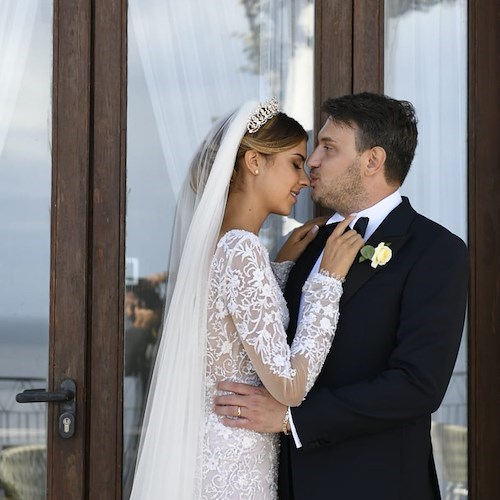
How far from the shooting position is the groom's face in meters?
2.83

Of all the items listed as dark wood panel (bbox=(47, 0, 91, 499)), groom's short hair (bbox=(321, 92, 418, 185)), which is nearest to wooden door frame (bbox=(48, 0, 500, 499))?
dark wood panel (bbox=(47, 0, 91, 499))

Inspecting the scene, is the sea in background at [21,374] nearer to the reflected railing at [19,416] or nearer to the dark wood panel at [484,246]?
the reflected railing at [19,416]

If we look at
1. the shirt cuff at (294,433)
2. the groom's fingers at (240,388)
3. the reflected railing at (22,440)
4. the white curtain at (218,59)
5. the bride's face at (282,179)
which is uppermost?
the white curtain at (218,59)

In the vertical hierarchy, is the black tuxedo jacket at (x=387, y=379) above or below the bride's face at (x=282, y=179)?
below

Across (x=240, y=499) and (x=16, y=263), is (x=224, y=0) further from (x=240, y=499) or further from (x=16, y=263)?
(x=240, y=499)

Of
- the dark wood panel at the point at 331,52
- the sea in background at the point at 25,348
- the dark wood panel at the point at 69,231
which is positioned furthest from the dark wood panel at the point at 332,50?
the sea in background at the point at 25,348

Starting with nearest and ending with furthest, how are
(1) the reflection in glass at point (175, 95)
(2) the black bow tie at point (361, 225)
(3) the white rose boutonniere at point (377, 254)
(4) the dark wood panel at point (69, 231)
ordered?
1. (3) the white rose boutonniere at point (377, 254)
2. (2) the black bow tie at point (361, 225)
3. (4) the dark wood panel at point (69, 231)
4. (1) the reflection in glass at point (175, 95)

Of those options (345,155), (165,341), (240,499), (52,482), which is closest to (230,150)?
(345,155)

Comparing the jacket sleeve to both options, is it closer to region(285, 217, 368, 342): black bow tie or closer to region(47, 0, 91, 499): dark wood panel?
region(285, 217, 368, 342): black bow tie

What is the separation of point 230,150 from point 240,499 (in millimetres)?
983

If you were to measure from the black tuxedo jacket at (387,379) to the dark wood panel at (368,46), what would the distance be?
0.68m

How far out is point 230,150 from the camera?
8.99 ft

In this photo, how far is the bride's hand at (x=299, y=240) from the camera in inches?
119

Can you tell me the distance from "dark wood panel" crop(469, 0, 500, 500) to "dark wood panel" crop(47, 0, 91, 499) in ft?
4.25
